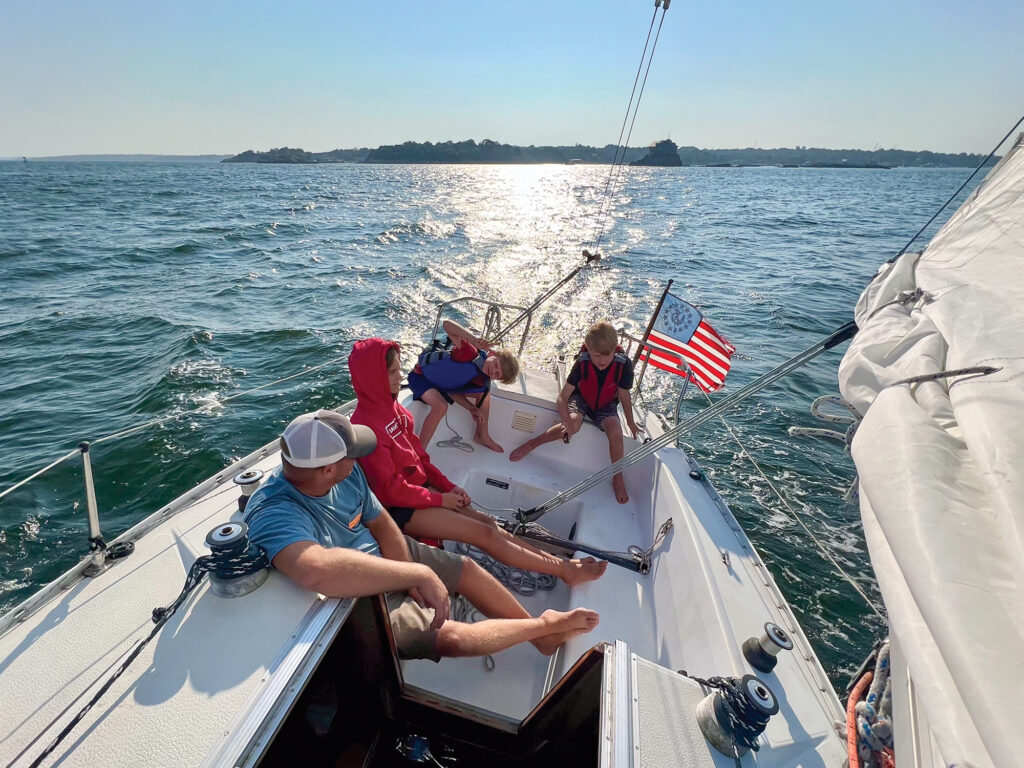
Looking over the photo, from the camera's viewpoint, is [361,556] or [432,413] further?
[432,413]

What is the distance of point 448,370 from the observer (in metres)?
3.66

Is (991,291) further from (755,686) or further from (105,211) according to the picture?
(105,211)

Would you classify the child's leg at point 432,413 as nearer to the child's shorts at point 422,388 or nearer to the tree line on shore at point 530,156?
the child's shorts at point 422,388

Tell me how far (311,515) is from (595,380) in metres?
2.53

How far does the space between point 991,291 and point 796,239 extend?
68.6 ft

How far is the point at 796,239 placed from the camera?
19328 mm

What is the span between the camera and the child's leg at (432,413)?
3.59 meters

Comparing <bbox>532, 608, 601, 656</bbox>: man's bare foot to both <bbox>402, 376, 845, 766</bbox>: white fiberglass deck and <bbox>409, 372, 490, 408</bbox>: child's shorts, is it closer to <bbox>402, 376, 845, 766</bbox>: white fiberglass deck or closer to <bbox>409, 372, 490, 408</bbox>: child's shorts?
<bbox>402, 376, 845, 766</bbox>: white fiberglass deck

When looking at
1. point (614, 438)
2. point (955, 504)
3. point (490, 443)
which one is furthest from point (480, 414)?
point (955, 504)

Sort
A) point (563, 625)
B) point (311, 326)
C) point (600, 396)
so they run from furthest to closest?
point (311, 326)
point (600, 396)
point (563, 625)

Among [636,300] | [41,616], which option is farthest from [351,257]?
[41,616]

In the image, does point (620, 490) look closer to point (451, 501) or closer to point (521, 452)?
point (521, 452)

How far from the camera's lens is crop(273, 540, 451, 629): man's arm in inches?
56.9

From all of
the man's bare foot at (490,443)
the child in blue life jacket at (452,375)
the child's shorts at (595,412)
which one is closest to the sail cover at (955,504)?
the child's shorts at (595,412)
